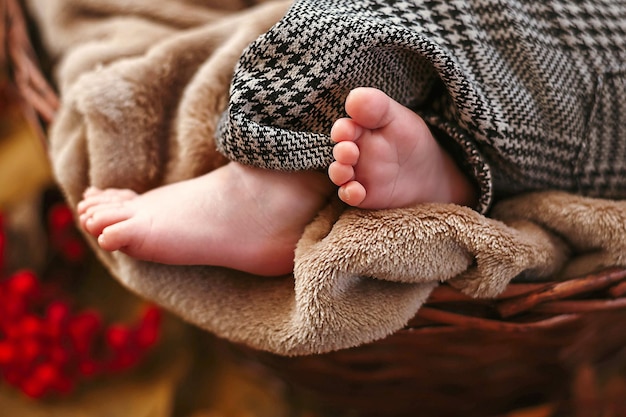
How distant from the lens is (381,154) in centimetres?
41

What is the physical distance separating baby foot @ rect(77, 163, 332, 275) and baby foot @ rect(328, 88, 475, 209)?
0.19 ft

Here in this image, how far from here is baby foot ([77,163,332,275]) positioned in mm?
447

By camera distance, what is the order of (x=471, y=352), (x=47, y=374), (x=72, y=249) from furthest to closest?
1. (x=72, y=249)
2. (x=47, y=374)
3. (x=471, y=352)

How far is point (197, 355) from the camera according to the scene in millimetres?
743

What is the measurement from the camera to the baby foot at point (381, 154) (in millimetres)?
391

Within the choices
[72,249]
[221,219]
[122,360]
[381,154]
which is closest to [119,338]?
[122,360]

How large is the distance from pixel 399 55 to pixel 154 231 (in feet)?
0.76

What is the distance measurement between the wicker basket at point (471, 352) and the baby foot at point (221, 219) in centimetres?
12

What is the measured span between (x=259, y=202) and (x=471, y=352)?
23 cm

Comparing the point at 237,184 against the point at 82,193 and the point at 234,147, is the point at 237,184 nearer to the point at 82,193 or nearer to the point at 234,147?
the point at 234,147

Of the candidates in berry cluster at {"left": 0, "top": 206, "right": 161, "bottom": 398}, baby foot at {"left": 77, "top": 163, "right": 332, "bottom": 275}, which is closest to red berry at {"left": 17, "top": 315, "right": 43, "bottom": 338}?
berry cluster at {"left": 0, "top": 206, "right": 161, "bottom": 398}

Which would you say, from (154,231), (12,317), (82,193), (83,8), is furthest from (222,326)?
(83,8)

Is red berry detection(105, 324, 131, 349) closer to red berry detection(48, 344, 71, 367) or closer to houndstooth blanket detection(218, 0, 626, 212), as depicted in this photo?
red berry detection(48, 344, 71, 367)

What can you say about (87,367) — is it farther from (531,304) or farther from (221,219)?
(531,304)
